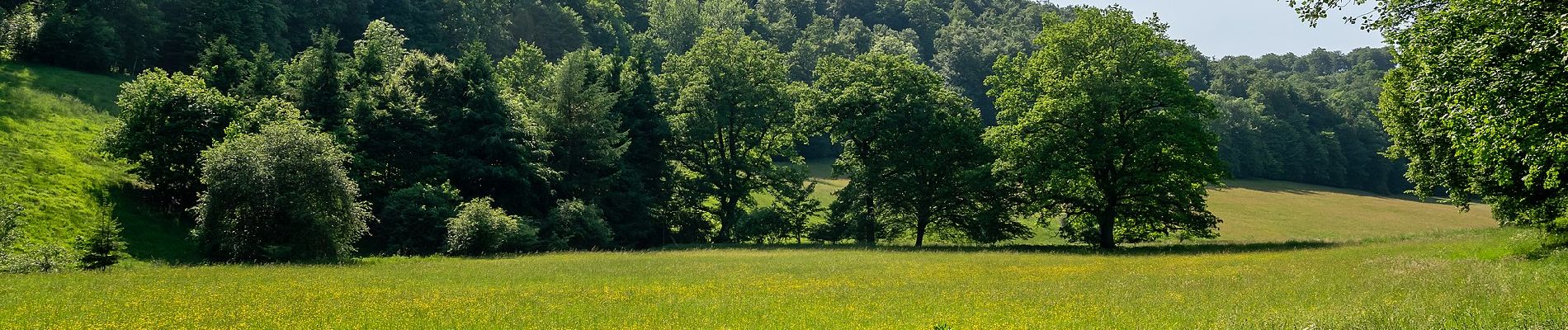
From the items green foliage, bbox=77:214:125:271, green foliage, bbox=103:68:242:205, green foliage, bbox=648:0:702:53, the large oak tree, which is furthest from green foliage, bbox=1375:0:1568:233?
green foliage, bbox=648:0:702:53

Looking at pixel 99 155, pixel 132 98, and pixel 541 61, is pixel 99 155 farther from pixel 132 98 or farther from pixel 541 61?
pixel 541 61

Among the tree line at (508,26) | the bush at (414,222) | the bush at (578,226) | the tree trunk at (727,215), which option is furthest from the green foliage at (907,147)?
the bush at (414,222)

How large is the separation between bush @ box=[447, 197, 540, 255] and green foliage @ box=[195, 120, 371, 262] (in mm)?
5864

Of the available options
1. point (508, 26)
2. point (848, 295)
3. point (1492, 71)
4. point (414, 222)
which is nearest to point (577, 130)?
point (414, 222)

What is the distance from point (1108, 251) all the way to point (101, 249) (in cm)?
Answer: 3713

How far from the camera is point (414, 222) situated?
3969cm

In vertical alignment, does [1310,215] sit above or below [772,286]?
above

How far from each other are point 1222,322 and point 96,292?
874 inches

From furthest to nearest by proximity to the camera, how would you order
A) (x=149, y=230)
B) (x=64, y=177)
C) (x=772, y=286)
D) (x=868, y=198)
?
(x=868, y=198) → (x=64, y=177) → (x=149, y=230) → (x=772, y=286)

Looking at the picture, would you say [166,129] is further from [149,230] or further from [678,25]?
[678,25]

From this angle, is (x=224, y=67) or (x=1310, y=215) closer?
(x=224, y=67)

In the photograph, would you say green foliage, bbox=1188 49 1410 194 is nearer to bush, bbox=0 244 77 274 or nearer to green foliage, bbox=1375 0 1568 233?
green foliage, bbox=1375 0 1568 233

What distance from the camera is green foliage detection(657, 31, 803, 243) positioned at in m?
53.5

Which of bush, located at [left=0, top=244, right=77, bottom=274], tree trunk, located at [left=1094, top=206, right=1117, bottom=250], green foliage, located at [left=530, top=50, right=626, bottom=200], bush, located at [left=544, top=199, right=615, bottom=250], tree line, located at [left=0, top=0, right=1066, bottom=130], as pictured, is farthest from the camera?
tree line, located at [left=0, top=0, right=1066, bottom=130]
